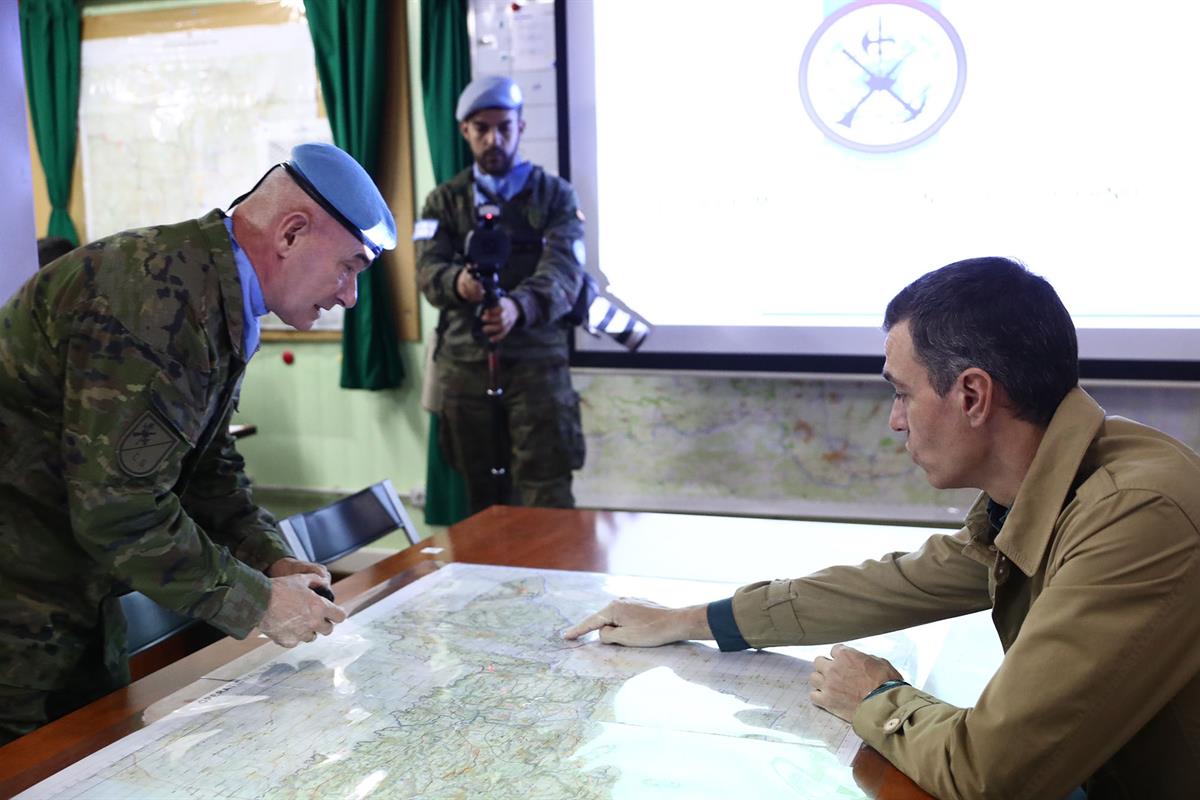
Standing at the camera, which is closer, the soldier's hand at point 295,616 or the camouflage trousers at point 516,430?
the soldier's hand at point 295,616

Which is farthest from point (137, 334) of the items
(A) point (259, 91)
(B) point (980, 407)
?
(A) point (259, 91)

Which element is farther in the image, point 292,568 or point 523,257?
point 523,257

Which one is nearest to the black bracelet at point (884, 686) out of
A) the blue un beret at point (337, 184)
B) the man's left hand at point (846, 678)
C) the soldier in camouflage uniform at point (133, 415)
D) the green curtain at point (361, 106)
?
the man's left hand at point (846, 678)

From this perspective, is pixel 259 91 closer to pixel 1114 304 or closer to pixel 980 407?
pixel 1114 304

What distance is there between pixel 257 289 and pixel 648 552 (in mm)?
938

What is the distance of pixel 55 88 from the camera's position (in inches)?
189

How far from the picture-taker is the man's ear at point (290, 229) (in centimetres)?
147

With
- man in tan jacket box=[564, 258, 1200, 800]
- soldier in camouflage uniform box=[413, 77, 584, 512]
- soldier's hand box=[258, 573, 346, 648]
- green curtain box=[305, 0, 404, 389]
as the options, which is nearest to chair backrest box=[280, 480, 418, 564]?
soldier's hand box=[258, 573, 346, 648]

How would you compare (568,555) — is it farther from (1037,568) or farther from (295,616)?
(1037,568)

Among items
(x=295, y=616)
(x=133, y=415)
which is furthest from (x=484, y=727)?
(x=133, y=415)

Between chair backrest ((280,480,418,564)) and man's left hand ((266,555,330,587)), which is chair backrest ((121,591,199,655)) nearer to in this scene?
man's left hand ((266,555,330,587))

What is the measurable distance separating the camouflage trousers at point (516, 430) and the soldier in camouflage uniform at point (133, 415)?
202 cm

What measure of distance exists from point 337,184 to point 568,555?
896mm

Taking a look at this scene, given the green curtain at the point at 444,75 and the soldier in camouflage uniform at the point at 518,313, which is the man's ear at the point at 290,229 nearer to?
the soldier in camouflage uniform at the point at 518,313
